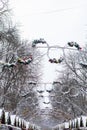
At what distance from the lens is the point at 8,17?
90.6 feet

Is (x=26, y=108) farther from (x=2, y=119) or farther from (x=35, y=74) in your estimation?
(x=2, y=119)

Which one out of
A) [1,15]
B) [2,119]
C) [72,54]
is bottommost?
[2,119]

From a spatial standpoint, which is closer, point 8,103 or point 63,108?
point 8,103

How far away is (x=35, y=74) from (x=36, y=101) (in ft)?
28.8

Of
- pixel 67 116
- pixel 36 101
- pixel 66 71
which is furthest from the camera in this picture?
pixel 67 116

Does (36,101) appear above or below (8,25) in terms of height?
below

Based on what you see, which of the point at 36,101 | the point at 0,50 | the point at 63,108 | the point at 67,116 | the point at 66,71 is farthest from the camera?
the point at 63,108

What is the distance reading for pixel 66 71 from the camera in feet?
152

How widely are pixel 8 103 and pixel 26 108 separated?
189 centimetres

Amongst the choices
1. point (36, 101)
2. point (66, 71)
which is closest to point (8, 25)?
point (66, 71)

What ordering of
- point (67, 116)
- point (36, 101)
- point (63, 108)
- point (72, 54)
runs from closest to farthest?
point (72, 54) < point (36, 101) < point (67, 116) < point (63, 108)

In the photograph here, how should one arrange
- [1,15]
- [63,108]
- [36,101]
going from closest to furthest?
[1,15] → [36,101] → [63,108]

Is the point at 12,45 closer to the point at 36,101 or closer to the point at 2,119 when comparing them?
the point at 2,119

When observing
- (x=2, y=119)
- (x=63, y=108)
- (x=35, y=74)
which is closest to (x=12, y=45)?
(x=2, y=119)
